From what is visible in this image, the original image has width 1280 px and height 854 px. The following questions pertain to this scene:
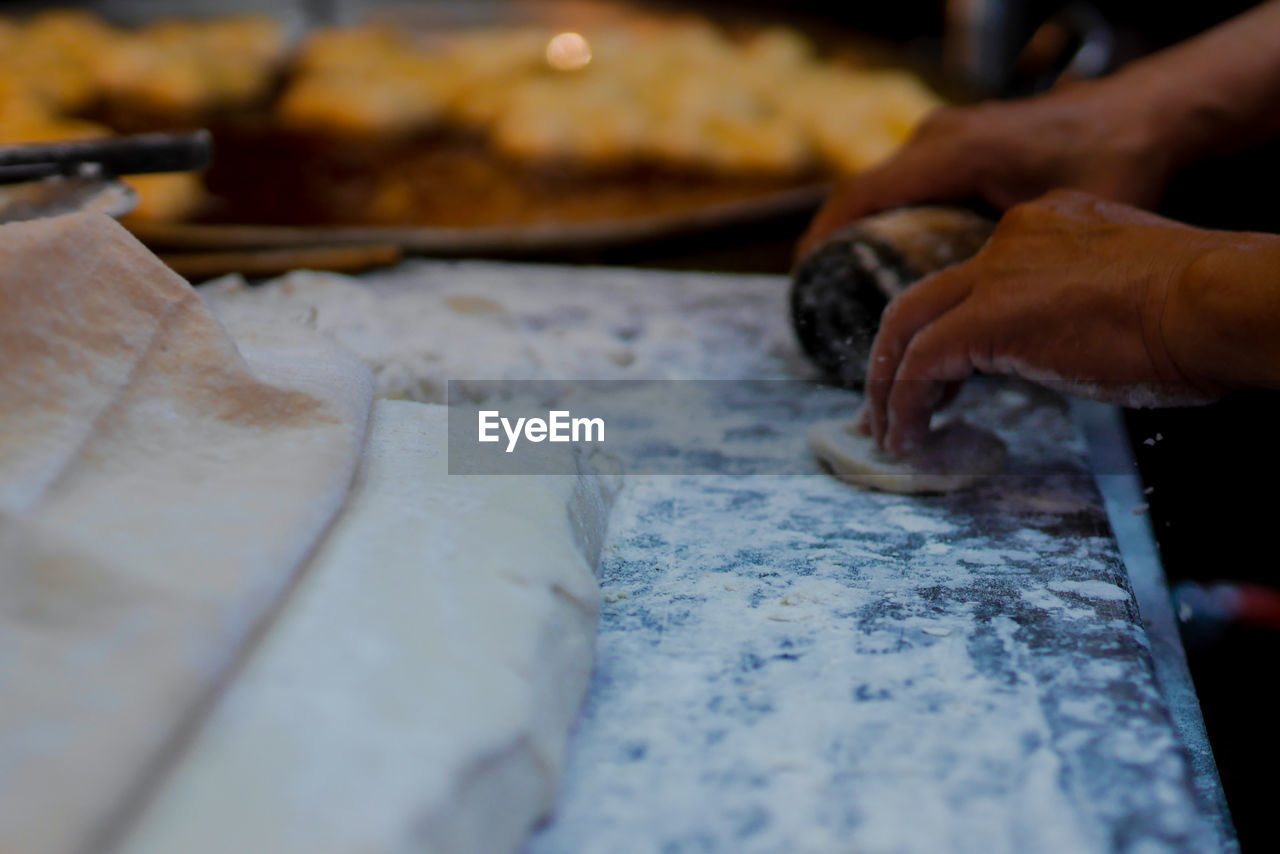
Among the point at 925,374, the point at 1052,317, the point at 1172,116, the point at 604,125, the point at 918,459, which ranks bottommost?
the point at 604,125

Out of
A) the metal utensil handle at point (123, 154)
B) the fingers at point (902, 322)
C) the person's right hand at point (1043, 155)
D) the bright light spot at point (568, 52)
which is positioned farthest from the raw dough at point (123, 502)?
the bright light spot at point (568, 52)

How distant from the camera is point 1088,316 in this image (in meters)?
1.16

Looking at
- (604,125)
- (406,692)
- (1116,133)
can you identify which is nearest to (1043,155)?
(1116,133)

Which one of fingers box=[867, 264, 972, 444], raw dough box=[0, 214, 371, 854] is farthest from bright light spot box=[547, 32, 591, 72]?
raw dough box=[0, 214, 371, 854]

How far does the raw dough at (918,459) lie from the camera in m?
1.30

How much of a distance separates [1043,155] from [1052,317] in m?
0.60

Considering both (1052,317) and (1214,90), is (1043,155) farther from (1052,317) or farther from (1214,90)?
(1052,317)

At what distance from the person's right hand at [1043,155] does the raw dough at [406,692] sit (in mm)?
1036

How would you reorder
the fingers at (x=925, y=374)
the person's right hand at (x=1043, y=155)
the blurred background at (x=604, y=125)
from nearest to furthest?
the fingers at (x=925, y=374), the person's right hand at (x=1043, y=155), the blurred background at (x=604, y=125)

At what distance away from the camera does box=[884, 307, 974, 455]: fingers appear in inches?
48.8

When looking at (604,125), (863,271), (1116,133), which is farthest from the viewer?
(604,125)

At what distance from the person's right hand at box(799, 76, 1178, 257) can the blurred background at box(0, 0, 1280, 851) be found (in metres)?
0.20

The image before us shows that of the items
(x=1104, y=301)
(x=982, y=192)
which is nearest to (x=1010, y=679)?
(x=1104, y=301)

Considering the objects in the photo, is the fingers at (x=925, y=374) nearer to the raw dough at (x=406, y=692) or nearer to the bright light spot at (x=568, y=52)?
the raw dough at (x=406, y=692)
